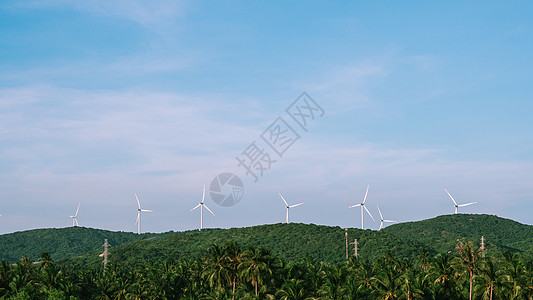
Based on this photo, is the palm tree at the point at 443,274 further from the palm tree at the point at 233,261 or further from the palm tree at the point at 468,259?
the palm tree at the point at 233,261

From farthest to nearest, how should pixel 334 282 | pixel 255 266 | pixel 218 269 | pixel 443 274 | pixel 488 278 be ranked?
pixel 334 282 → pixel 218 269 → pixel 443 274 → pixel 255 266 → pixel 488 278

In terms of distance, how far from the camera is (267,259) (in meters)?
114

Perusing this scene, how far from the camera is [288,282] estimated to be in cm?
11400

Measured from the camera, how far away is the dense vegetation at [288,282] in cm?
10656

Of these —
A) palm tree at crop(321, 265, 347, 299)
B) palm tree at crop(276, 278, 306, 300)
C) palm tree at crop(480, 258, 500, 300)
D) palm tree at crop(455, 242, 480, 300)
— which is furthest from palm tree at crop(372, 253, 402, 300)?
palm tree at crop(480, 258, 500, 300)

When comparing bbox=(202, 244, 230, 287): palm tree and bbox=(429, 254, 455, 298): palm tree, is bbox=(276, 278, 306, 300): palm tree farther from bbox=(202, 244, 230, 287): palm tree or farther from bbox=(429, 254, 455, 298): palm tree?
bbox=(429, 254, 455, 298): palm tree

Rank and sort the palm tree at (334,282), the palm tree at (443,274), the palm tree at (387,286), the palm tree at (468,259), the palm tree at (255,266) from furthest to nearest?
the palm tree at (443,274), the palm tree at (255,266), the palm tree at (468,259), the palm tree at (334,282), the palm tree at (387,286)

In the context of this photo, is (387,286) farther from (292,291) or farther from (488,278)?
(488,278)

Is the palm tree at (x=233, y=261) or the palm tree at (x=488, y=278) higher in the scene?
the palm tree at (x=233, y=261)

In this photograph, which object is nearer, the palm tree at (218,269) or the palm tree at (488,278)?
the palm tree at (488,278)

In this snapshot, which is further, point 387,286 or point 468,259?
point 468,259

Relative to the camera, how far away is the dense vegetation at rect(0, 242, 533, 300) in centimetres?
10656

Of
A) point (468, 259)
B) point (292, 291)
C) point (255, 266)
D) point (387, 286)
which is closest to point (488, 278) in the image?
point (468, 259)

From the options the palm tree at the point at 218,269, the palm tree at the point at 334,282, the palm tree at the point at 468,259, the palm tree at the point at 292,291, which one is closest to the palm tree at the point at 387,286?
the palm tree at the point at 334,282
